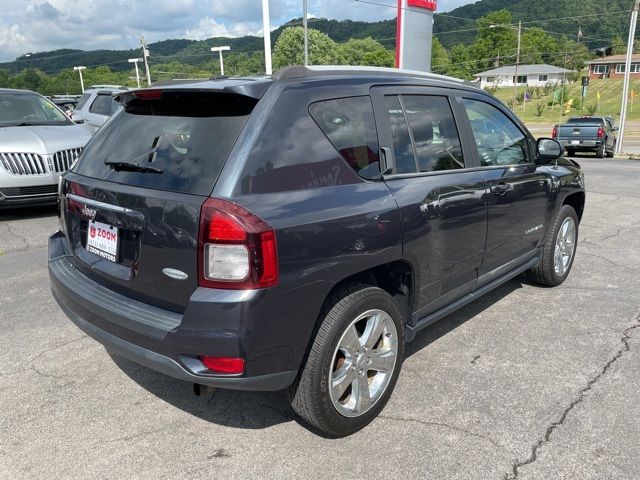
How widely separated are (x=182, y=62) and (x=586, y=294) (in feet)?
406

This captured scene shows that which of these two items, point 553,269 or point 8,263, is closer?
point 553,269

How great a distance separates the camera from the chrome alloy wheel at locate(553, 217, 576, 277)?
4742 mm

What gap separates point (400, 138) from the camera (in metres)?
2.99

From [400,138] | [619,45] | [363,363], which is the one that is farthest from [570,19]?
[363,363]

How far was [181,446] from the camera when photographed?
102 inches

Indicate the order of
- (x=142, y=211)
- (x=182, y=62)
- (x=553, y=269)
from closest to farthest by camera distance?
1. (x=142, y=211)
2. (x=553, y=269)
3. (x=182, y=62)

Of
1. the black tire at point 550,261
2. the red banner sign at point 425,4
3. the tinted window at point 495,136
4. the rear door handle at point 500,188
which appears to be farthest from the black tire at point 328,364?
the red banner sign at point 425,4

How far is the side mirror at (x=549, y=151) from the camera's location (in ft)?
13.8

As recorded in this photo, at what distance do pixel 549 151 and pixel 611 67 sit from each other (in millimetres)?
98838

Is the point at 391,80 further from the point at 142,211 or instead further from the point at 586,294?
the point at 586,294

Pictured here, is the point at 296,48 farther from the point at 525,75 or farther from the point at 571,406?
the point at 571,406

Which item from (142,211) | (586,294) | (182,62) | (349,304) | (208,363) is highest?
(182,62)

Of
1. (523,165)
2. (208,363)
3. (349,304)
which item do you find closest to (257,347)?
(208,363)

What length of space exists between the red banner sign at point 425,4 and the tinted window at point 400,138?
10.3 metres
